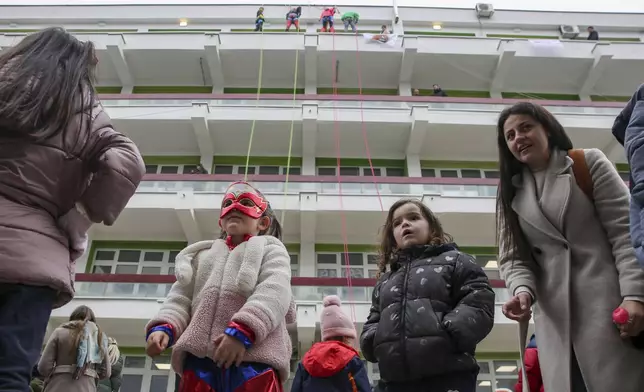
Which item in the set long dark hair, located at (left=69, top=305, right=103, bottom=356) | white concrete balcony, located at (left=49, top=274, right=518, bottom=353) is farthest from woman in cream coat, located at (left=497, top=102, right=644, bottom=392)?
white concrete balcony, located at (left=49, top=274, right=518, bottom=353)

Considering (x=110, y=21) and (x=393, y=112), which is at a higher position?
(x=110, y=21)

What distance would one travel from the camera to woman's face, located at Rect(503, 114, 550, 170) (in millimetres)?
2848

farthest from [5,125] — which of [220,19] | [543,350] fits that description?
[220,19]

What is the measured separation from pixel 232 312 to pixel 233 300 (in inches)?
2.6

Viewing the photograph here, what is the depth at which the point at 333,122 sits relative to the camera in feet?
51.1

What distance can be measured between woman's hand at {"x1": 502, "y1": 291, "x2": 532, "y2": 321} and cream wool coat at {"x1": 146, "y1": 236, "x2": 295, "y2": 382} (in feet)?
3.87

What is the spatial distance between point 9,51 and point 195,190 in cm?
1183

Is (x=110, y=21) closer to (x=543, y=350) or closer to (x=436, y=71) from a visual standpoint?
(x=436, y=71)

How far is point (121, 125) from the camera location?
51.9ft

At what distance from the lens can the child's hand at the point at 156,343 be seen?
2.44 m

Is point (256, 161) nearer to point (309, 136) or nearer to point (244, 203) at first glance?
point (309, 136)

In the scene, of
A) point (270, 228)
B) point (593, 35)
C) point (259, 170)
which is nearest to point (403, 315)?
point (270, 228)

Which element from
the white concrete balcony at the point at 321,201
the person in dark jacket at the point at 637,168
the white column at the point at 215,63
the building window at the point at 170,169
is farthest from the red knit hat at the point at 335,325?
the white column at the point at 215,63

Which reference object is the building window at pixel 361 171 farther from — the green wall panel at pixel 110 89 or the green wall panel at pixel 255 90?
the green wall panel at pixel 110 89
